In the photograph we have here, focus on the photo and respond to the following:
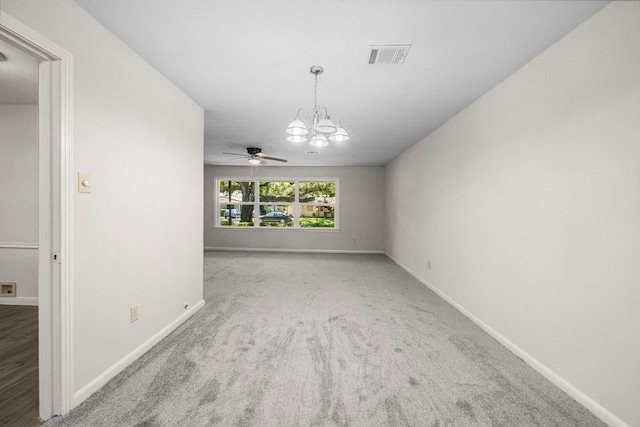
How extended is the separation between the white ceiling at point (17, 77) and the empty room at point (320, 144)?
1.0 inches

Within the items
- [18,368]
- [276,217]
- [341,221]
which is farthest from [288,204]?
[18,368]

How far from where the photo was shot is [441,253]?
159 inches

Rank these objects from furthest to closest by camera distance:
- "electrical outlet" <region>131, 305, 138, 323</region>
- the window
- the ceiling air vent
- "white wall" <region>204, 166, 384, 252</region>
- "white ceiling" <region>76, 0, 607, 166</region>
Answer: the window, "white wall" <region>204, 166, 384, 252</region>, "electrical outlet" <region>131, 305, 138, 323</region>, the ceiling air vent, "white ceiling" <region>76, 0, 607, 166</region>

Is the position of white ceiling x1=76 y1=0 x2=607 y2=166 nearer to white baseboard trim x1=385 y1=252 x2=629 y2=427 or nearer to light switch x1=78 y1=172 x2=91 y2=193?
light switch x1=78 y1=172 x2=91 y2=193

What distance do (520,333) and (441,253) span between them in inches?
67.6

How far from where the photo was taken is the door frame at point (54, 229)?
1610mm

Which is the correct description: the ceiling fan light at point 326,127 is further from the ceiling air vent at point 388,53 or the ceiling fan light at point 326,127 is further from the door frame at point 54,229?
the door frame at point 54,229

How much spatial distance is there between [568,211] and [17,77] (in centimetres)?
464

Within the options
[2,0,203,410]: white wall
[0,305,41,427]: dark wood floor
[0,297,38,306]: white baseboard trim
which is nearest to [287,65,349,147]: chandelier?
[2,0,203,410]: white wall

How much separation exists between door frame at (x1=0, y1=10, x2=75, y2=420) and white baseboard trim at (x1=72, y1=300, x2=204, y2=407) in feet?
0.36

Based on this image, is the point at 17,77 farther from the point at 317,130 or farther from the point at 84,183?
the point at 317,130

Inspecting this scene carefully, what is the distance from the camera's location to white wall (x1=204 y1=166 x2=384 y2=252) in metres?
7.89

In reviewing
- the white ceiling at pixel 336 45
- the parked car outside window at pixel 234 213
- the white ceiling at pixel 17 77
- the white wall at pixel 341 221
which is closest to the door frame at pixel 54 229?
the white ceiling at pixel 336 45

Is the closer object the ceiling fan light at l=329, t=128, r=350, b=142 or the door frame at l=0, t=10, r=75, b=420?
the door frame at l=0, t=10, r=75, b=420
